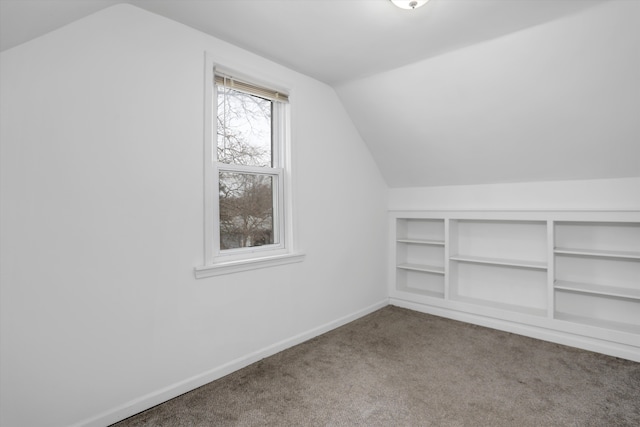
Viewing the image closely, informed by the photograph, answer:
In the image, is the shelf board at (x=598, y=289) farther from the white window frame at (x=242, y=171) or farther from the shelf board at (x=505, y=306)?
the white window frame at (x=242, y=171)

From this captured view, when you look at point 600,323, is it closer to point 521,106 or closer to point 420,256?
point 420,256

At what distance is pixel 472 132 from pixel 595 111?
854 mm

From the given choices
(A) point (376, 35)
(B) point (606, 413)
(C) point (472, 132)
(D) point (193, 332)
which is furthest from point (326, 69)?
(B) point (606, 413)

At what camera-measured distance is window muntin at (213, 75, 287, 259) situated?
2.51 metres

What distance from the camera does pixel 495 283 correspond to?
3533 mm

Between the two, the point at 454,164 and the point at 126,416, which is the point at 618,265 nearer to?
the point at 454,164

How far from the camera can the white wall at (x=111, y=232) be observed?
1.62m

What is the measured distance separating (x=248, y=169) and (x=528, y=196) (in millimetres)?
2549

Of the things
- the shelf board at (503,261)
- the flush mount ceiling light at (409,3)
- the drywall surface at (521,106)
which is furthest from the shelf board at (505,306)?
the flush mount ceiling light at (409,3)

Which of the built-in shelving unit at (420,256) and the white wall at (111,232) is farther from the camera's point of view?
the built-in shelving unit at (420,256)

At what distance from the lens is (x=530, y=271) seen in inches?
131

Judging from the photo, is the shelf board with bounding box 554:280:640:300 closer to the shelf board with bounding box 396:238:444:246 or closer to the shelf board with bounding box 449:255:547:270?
the shelf board with bounding box 449:255:547:270

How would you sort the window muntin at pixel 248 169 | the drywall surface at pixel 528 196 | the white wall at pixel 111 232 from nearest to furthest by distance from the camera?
the white wall at pixel 111 232 → the window muntin at pixel 248 169 → the drywall surface at pixel 528 196

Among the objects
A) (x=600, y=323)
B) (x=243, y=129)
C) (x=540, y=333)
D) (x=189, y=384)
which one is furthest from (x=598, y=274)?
(x=189, y=384)
